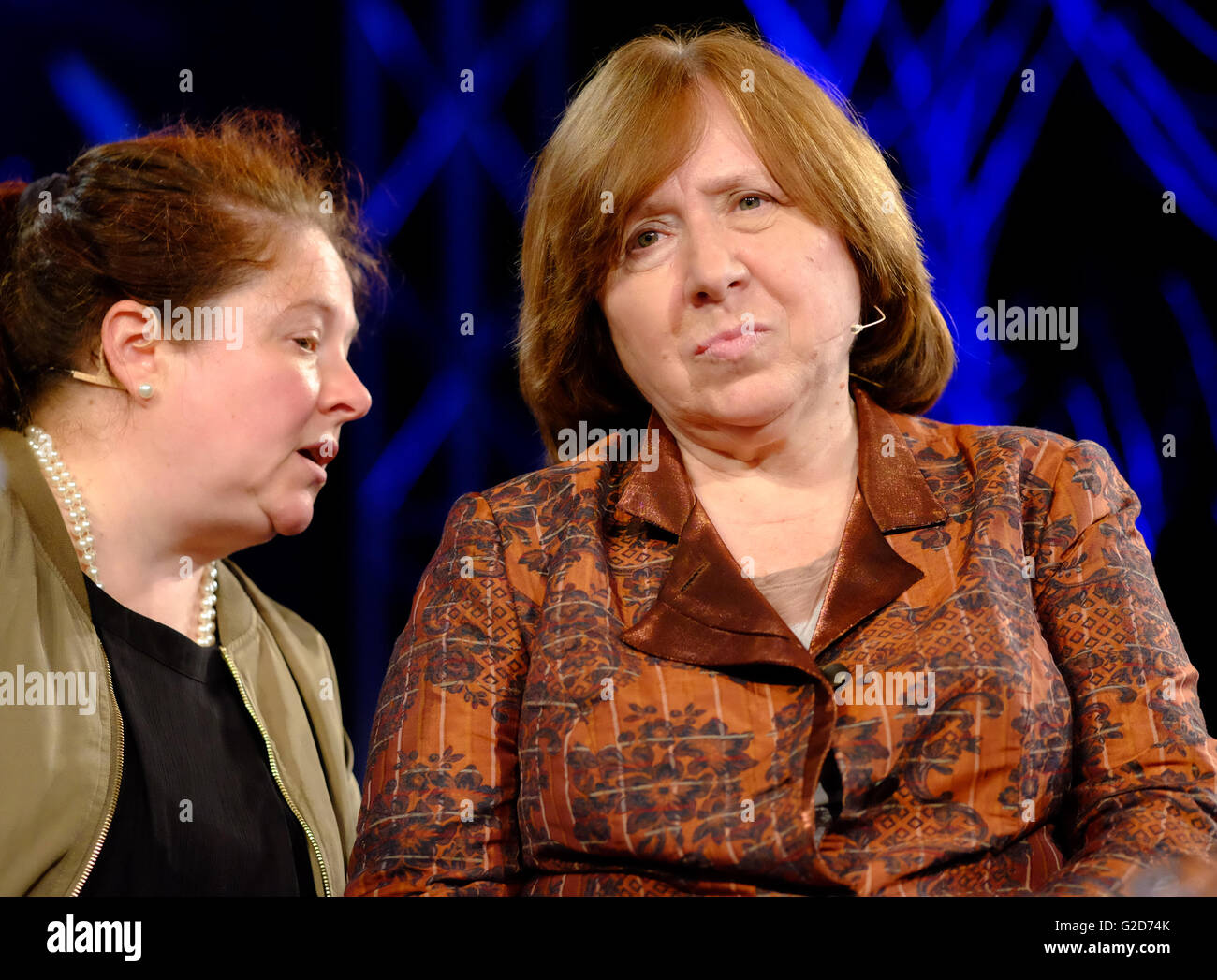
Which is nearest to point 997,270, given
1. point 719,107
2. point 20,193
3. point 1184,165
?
point 1184,165

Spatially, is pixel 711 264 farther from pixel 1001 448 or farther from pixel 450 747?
pixel 450 747

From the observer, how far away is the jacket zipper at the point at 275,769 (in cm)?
198

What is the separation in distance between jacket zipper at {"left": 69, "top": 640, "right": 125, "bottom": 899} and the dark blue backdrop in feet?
3.41

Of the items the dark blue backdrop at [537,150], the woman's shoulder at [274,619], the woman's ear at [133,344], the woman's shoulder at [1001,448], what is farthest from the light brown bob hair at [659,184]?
→ the dark blue backdrop at [537,150]

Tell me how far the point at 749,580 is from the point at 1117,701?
1.34 feet

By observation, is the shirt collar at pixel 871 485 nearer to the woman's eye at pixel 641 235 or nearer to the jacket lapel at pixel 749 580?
the jacket lapel at pixel 749 580

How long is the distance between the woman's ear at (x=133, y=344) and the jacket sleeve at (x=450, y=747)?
0.73 m

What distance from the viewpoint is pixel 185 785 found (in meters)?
1.85

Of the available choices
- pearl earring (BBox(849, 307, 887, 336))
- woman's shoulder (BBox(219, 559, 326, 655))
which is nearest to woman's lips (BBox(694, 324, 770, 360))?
pearl earring (BBox(849, 307, 887, 336))

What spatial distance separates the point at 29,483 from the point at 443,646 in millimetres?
807

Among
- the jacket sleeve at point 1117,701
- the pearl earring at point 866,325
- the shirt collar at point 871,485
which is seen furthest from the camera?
the pearl earring at point 866,325

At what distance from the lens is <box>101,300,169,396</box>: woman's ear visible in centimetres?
195
